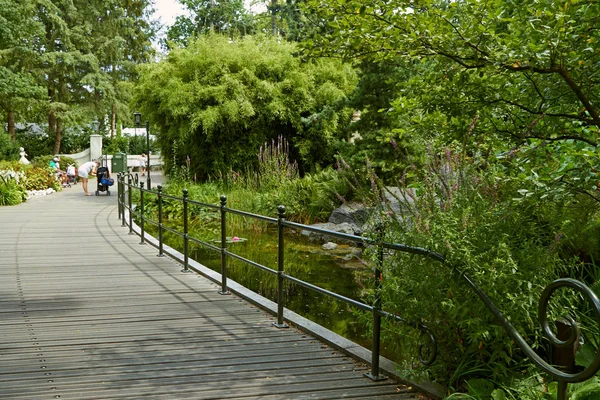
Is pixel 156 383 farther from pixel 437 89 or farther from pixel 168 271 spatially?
pixel 168 271

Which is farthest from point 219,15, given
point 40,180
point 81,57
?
point 40,180

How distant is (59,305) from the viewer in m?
6.56

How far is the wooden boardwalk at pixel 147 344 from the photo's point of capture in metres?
4.11

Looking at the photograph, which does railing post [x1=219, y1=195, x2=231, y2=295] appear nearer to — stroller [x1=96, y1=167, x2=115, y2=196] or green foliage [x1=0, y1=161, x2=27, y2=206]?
green foliage [x1=0, y1=161, x2=27, y2=206]

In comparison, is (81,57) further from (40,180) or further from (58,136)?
(40,180)

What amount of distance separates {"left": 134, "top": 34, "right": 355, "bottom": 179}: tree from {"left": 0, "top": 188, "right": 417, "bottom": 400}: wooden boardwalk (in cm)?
1098

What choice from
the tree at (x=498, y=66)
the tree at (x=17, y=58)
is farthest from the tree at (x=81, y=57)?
the tree at (x=498, y=66)

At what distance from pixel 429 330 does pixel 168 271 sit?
5521mm

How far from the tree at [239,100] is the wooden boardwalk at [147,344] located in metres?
11.0

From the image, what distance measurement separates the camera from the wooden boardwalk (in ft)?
13.5

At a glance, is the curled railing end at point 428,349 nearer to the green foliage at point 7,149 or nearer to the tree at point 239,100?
the tree at point 239,100

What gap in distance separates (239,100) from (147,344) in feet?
48.6

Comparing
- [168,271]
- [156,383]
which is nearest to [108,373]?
[156,383]

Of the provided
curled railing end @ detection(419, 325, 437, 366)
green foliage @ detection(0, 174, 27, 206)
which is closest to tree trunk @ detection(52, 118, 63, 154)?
green foliage @ detection(0, 174, 27, 206)
